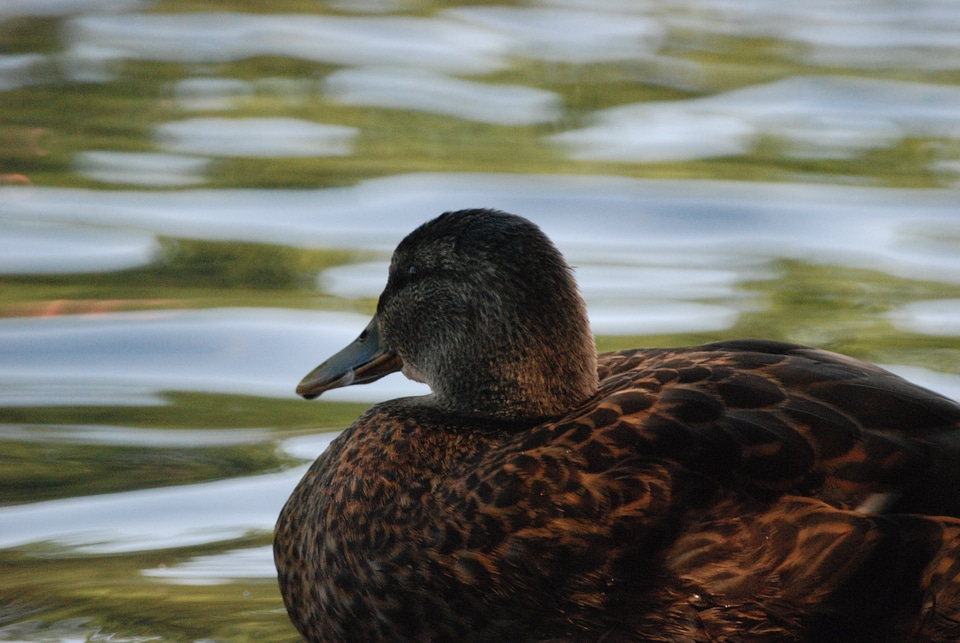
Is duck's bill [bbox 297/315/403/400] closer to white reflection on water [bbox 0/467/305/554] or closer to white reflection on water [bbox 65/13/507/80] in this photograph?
white reflection on water [bbox 0/467/305/554]

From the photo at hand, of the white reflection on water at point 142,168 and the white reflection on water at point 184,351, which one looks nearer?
the white reflection on water at point 184,351

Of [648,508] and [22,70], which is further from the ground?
[22,70]

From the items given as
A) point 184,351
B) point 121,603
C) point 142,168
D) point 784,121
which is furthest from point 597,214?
point 121,603

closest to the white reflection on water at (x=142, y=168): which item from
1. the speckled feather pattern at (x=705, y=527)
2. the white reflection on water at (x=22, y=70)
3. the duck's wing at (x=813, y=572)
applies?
the white reflection on water at (x=22, y=70)

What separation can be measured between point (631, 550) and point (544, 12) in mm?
9655

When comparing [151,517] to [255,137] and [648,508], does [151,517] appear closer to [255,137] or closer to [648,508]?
[648,508]

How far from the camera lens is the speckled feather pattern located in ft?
12.3

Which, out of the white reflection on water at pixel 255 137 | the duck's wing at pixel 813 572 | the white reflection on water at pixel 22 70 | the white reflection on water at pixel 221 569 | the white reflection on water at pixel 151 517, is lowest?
the white reflection on water at pixel 221 569

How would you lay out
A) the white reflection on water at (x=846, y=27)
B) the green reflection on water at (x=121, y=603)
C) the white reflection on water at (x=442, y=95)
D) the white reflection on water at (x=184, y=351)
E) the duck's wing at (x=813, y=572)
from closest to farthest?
1. the duck's wing at (x=813, y=572)
2. the green reflection on water at (x=121, y=603)
3. the white reflection on water at (x=184, y=351)
4. the white reflection on water at (x=442, y=95)
5. the white reflection on water at (x=846, y=27)

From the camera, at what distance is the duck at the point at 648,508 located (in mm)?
3770

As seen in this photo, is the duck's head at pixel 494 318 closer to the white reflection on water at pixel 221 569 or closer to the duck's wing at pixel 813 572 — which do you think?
the duck's wing at pixel 813 572

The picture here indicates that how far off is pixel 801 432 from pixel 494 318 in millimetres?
848

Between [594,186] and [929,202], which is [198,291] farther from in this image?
[929,202]

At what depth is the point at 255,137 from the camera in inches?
382
